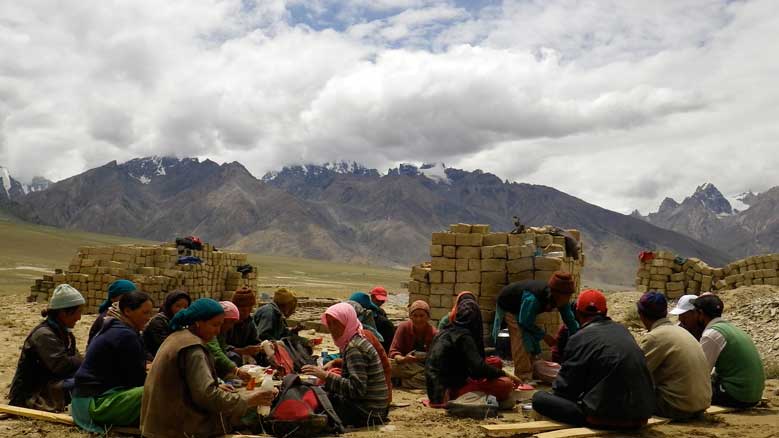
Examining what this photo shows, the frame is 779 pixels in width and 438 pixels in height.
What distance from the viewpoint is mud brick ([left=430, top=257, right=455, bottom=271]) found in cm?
1309

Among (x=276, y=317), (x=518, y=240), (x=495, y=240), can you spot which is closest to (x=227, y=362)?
(x=276, y=317)

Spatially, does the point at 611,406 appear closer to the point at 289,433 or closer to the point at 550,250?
the point at 289,433

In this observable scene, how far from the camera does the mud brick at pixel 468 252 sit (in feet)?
42.2

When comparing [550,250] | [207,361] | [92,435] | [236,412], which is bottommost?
[92,435]

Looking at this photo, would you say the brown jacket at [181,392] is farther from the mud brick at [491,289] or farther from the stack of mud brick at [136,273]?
the stack of mud brick at [136,273]

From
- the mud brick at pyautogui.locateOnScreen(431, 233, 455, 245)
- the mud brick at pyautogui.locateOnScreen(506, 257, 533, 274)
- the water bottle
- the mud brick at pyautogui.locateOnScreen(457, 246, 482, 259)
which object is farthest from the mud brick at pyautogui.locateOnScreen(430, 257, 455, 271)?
the water bottle

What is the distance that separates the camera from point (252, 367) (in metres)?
7.62

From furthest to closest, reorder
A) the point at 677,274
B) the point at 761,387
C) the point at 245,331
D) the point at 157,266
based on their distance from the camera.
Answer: the point at 677,274, the point at 157,266, the point at 245,331, the point at 761,387

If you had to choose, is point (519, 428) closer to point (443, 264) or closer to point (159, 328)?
point (159, 328)

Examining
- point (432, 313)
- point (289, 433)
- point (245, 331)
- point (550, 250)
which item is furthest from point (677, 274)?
point (289, 433)

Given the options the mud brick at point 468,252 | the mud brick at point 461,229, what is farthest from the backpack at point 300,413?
the mud brick at point 461,229

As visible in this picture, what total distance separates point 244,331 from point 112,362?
9.66 ft

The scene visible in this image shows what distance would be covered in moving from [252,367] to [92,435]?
202 centimetres

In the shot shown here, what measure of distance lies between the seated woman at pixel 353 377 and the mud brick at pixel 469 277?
254 inches
